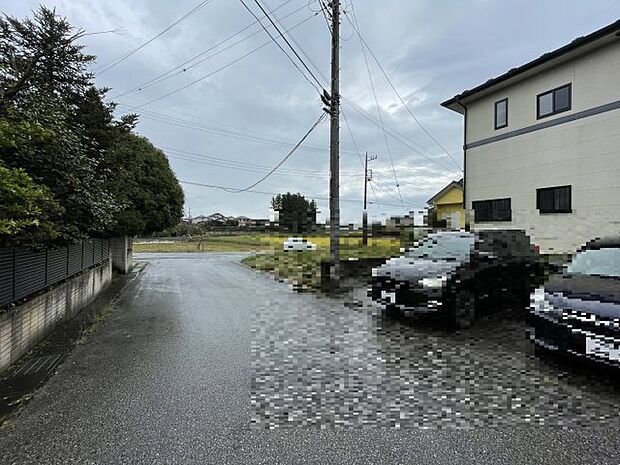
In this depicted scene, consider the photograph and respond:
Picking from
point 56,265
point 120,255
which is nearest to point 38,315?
point 56,265

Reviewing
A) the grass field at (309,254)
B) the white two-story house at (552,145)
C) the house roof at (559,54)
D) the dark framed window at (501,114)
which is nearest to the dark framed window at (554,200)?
the white two-story house at (552,145)

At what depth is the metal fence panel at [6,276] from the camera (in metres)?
4.18

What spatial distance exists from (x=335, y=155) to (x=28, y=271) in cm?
721

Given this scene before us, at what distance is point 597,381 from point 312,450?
2.83 meters

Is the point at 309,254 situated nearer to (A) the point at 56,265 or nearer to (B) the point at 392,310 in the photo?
(B) the point at 392,310

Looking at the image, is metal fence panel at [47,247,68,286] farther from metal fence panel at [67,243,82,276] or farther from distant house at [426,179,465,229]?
distant house at [426,179,465,229]

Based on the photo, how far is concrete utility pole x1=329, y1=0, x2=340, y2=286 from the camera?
33.3 ft

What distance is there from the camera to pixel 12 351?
13.7 feet

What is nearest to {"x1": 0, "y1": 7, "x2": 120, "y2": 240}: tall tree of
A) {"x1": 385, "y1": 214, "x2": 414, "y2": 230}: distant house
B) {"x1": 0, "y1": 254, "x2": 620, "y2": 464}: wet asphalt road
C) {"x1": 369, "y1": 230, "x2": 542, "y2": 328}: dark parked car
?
{"x1": 0, "y1": 254, "x2": 620, "y2": 464}: wet asphalt road

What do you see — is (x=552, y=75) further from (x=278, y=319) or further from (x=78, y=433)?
(x=78, y=433)

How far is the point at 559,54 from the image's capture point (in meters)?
11.2

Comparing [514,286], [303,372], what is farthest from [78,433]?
[514,286]

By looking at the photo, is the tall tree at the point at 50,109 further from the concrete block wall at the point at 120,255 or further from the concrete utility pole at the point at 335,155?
the concrete block wall at the point at 120,255

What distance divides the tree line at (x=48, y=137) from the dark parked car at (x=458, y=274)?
4.53 meters
